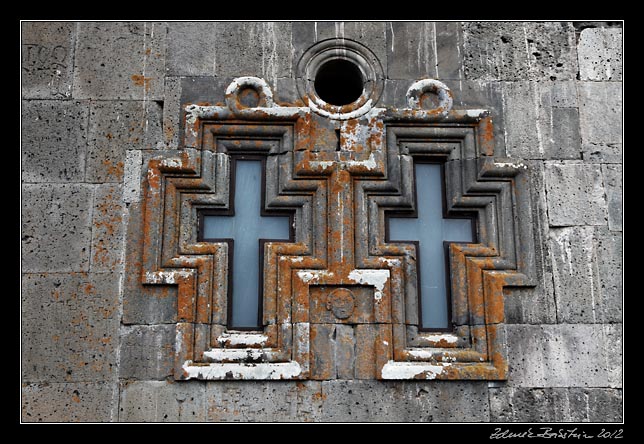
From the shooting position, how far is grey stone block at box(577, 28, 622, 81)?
4.79m

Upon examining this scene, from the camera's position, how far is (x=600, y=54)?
484cm

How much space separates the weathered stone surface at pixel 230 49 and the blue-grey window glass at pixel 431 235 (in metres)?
1.21

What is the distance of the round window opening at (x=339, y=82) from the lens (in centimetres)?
483

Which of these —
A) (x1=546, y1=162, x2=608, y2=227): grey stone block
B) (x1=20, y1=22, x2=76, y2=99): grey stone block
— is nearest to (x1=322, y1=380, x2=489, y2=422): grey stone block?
(x1=546, y1=162, x2=608, y2=227): grey stone block

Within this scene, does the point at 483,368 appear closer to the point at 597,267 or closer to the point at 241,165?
the point at 597,267

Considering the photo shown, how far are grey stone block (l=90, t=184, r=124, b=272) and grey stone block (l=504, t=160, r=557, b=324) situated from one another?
97.2 inches

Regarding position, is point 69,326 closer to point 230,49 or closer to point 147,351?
point 147,351

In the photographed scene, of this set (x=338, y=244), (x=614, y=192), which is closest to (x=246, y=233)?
(x=338, y=244)

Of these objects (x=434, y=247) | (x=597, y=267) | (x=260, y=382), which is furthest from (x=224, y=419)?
(x=597, y=267)

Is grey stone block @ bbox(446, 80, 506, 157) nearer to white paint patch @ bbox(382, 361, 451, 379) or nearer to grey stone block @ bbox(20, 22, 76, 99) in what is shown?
white paint patch @ bbox(382, 361, 451, 379)

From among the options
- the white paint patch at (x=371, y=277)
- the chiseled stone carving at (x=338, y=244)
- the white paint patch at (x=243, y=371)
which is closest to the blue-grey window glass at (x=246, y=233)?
the chiseled stone carving at (x=338, y=244)

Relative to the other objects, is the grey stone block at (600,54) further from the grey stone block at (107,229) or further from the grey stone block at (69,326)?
the grey stone block at (69,326)

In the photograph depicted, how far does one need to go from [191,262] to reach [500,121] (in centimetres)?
224

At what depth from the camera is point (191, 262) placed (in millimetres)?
4371
